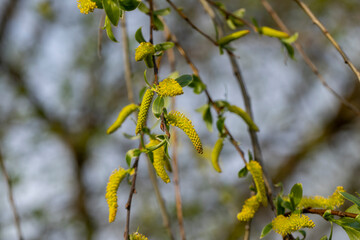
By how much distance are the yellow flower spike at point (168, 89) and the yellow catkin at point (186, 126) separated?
38 mm

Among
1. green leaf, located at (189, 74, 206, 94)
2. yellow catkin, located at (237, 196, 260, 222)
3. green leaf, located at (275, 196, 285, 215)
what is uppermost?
green leaf, located at (189, 74, 206, 94)

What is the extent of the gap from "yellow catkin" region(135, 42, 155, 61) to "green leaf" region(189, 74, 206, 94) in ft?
0.88

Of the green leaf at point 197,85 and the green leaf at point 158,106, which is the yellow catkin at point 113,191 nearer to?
the green leaf at point 158,106

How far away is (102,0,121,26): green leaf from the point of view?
0.69 metres

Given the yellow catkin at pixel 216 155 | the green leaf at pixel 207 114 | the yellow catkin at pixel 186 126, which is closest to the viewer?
the yellow catkin at pixel 186 126

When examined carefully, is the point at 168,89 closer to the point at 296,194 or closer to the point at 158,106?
the point at 158,106

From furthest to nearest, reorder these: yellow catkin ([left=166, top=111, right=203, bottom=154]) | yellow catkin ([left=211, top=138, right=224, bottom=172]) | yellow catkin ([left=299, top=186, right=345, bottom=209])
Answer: yellow catkin ([left=211, top=138, right=224, bottom=172])
yellow catkin ([left=299, top=186, right=345, bottom=209])
yellow catkin ([left=166, top=111, right=203, bottom=154])

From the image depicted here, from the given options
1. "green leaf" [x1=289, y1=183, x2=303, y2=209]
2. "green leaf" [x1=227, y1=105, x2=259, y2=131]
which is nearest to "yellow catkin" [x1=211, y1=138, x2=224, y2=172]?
"green leaf" [x1=227, y1=105, x2=259, y2=131]

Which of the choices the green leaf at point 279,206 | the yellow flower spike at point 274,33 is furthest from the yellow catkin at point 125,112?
the yellow flower spike at point 274,33

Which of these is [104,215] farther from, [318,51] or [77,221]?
[318,51]

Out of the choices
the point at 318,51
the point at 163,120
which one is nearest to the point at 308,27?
the point at 318,51

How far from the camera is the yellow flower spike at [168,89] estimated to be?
2.13ft

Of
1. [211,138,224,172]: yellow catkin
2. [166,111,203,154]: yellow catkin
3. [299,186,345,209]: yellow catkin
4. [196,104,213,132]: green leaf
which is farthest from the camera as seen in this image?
[196,104,213,132]: green leaf

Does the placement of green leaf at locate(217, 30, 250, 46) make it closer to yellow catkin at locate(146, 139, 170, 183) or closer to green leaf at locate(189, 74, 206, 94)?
green leaf at locate(189, 74, 206, 94)
